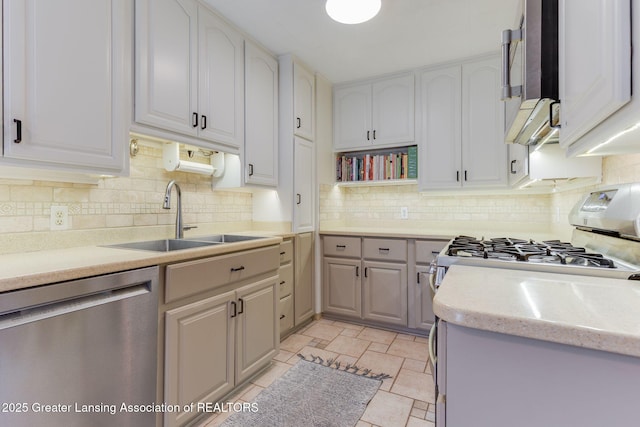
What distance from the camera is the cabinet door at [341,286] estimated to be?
2.89 m

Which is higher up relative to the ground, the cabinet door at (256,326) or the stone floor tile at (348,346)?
the cabinet door at (256,326)

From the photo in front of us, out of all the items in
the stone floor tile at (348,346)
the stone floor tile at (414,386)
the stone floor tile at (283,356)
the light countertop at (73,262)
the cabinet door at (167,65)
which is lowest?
the stone floor tile at (414,386)

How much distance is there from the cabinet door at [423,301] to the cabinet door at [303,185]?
1070mm

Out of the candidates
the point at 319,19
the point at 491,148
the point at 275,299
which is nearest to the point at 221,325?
the point at 275,299

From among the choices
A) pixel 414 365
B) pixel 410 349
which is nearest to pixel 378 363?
pixel 414 365

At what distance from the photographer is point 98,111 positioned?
143 cm

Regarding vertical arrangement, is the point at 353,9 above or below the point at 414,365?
above

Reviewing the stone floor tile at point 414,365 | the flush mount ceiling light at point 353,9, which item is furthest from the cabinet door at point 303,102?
the stone floor tile at point 414,365

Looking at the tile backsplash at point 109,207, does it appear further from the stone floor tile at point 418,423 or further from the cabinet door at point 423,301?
the stone floor tile at point 418,423

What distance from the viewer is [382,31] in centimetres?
228

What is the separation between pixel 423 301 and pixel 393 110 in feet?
6.03

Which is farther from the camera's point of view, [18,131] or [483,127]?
[483,127]

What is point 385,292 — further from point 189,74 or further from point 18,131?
point 18,131

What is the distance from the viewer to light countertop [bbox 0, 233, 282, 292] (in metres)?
0.96
